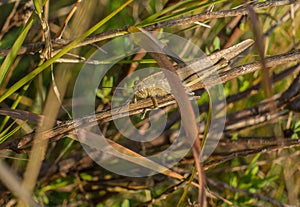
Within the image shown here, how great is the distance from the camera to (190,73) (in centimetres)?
91

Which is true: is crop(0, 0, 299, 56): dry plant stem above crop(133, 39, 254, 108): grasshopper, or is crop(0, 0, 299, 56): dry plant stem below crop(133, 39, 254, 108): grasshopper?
above

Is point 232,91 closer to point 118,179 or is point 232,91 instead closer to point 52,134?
point 118,179

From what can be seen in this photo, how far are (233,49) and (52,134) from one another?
37 cm

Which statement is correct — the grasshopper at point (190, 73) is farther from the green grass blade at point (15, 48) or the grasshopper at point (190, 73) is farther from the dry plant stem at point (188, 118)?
the green grass blade at point (15, 48)

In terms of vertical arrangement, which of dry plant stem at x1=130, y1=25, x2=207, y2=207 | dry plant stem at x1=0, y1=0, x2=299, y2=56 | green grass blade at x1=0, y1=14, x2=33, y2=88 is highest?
dry plant stem at x1=0, y1=0, x2=299, y2=56

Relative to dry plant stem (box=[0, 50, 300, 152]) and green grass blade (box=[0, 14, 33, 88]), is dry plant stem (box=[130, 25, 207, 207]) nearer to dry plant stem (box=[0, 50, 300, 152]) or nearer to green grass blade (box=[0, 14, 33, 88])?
dry plant stem (box=[0, 50, 300, 152])

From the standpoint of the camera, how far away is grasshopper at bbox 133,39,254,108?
0.91 m

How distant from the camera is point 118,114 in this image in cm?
95

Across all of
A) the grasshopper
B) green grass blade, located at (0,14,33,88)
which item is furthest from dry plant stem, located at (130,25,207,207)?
green grass blade, located at (0,14,33,88)

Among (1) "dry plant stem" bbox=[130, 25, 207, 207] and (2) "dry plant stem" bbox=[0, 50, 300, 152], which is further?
(2) "dry plant stem" bbox=[0, 50, 300, 152]

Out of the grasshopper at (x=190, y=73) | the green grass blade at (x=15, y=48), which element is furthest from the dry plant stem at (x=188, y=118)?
the green grass blade at (x=15, y=48)

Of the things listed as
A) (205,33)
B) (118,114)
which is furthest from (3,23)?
(118,114)

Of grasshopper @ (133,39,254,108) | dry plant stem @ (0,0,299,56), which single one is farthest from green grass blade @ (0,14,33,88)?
grasshopper @ (133,39,254,108)

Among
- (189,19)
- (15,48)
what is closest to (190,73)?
(189,19)
